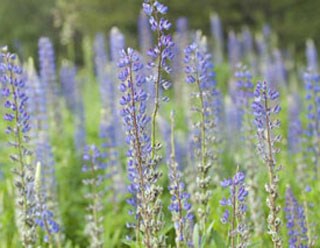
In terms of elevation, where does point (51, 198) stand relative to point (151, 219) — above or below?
above

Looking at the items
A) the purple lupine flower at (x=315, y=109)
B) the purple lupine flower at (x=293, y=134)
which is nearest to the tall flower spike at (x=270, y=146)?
the purple lupine flower at (x=315, y=109)

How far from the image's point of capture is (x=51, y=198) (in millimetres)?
5805

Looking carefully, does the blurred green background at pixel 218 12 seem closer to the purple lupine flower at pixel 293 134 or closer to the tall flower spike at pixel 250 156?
the purple lupine flower at pixel 293 134

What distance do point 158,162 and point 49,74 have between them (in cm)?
499

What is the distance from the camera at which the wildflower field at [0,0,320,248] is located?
345 cm

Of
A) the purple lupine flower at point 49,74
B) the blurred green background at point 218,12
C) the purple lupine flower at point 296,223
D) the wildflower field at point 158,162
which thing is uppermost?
the blurred green background at point 218,12

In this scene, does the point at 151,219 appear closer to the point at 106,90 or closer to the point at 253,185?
the point at 253,185

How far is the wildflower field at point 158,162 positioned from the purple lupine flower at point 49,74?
16 millimetres

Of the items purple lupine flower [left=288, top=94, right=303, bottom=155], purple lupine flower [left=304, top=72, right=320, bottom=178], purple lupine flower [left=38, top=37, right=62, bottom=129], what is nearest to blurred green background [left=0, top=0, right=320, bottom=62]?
purple lupine flower [left=38, top=37, right=62, bottom=129]

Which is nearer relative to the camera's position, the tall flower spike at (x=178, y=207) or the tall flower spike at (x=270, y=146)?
the tall flower spike at (x=270, y=146)

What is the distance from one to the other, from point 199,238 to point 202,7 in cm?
1477

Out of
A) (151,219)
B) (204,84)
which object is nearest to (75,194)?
(204,84)

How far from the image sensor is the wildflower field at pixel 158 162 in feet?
11.3

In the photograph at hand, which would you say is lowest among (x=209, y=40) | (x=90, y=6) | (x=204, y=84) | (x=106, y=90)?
(x=204, y=84)
